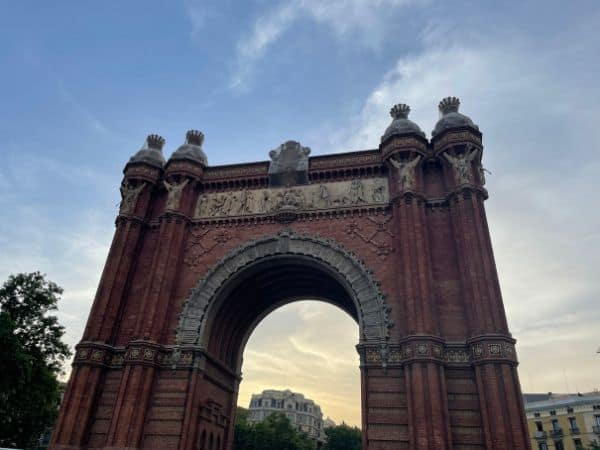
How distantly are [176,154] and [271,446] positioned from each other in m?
42.1

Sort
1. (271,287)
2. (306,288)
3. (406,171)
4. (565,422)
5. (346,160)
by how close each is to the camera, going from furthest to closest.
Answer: (565,422)
(306,288)
(271,287)
(346,160)
(406,171)

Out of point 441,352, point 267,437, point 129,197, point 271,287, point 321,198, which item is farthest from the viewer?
point 267,437

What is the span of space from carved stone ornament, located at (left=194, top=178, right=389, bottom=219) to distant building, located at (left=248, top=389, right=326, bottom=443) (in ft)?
278

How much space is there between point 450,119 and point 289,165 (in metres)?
7.73

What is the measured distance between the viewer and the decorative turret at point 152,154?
2239 cm

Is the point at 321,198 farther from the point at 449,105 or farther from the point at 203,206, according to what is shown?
the point at 449,105

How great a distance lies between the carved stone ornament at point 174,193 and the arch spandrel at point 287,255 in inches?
149

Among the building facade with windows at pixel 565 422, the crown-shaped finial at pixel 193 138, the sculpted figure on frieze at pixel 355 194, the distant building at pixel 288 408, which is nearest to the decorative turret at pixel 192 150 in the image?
the crown-shaped finial at pixel 193 138

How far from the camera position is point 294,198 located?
→ 20406mm

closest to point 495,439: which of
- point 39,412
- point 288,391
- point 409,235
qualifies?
point 409,235

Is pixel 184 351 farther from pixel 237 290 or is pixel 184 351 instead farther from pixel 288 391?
pixel 288 391

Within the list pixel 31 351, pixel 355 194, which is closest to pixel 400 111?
pixel 355 194

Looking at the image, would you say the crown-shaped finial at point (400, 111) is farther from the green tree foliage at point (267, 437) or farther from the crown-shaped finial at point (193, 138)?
the green tree foliage at point (267, 437)

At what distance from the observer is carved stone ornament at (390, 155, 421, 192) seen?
724 inches
